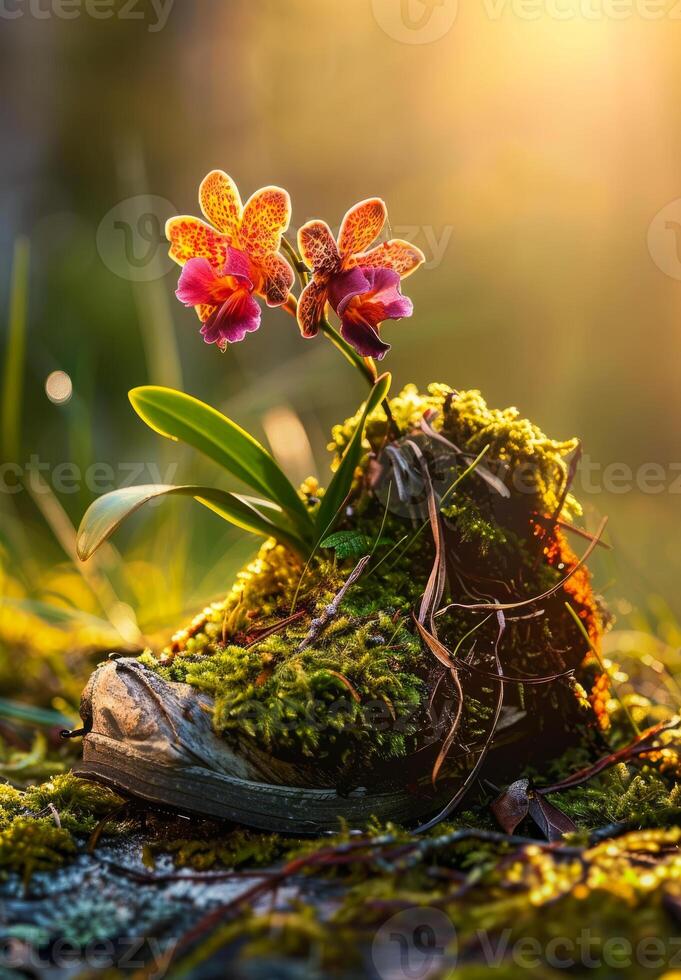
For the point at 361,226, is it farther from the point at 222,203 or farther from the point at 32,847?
the point at 32,847

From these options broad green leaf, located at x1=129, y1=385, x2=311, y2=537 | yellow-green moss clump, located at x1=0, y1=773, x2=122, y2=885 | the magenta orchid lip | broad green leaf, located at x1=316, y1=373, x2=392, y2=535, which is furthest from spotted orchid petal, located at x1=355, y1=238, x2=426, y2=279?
yellow-green moss clump, located at x1=0, y1=773, x2=122, y2=885

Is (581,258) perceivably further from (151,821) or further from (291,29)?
(151,821)

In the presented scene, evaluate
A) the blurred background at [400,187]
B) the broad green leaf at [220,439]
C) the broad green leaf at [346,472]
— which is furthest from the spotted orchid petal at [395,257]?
the blurred background at [400,187]

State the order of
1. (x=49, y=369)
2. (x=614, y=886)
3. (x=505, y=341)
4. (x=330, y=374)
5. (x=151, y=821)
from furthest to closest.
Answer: (x=505, y=341) → (x=49, y=369) → (x=330, y=374) → (x=151, y=821) → (x=614, y=886)

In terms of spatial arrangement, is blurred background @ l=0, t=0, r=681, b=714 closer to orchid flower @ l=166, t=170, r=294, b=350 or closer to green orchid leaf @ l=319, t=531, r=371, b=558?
orchid flower @ l=166, t=170, r=294, b=350

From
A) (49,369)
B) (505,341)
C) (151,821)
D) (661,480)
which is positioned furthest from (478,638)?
(505,341)

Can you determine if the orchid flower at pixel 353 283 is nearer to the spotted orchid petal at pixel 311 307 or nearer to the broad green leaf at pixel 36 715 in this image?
the spotted orchid petal at pixel 311 307

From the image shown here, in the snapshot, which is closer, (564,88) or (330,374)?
(330,374)

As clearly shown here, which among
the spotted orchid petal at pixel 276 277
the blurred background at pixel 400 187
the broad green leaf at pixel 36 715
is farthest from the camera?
the blurred background at pixel 400 187
